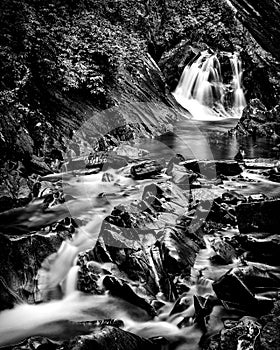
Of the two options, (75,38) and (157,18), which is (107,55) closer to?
(75,38)

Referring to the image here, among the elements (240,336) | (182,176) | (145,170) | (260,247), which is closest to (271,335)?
(240,336)

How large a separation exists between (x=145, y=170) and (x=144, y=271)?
443 centimetres

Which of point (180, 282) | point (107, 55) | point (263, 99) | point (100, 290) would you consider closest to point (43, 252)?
point (100, 290)

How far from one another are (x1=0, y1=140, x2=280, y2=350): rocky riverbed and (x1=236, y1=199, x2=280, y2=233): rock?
0.6 inches

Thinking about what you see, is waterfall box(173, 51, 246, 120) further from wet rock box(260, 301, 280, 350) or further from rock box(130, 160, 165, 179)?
wet rock box(260, 301, 280, 350)

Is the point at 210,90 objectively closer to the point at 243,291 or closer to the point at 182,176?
the point at 182,176

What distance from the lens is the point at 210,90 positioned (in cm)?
1781

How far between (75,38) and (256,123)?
790 cm

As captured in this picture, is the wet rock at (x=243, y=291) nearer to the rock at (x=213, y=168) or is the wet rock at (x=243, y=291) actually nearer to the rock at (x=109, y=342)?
the rock at (x=109, y=342)

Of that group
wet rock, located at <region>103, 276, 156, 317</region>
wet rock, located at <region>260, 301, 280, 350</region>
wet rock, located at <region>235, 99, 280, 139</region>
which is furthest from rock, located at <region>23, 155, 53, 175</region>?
wet rock, located at <region>235, 99, 280, 139</region>

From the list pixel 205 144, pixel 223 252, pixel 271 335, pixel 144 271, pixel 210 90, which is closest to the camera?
pixel 271 335

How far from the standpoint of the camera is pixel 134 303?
4574 millimetres

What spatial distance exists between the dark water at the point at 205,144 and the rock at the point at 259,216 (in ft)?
17.5

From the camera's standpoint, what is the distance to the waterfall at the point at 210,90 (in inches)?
693
